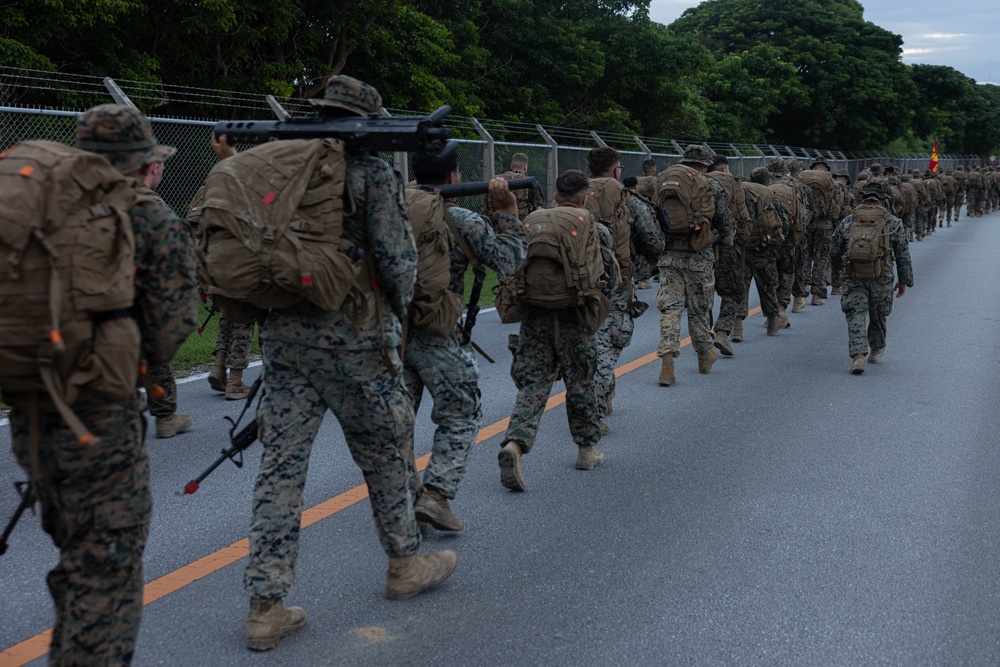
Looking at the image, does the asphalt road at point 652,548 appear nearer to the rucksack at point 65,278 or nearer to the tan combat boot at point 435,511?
the tan combat boot at point 435,511

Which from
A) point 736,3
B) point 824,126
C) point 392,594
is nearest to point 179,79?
point 392,594

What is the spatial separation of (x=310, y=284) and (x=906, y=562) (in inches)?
117

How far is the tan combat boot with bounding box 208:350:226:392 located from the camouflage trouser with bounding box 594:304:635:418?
2.84 meters

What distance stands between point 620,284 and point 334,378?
367 cm

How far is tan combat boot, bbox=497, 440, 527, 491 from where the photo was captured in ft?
19.0

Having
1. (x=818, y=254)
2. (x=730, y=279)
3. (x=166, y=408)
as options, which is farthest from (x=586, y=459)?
(x=818, y=254)

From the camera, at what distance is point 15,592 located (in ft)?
14.3

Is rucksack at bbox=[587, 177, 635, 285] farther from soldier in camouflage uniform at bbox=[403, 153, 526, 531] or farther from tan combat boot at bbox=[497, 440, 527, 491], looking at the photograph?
soldier in camouflage uniform at bbox=[403, 153, 526, 531]

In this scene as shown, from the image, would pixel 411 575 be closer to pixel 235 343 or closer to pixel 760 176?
pixel 235 343

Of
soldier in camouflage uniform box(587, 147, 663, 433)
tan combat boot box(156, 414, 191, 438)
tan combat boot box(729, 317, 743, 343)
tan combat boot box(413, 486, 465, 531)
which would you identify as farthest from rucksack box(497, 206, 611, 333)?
tan combat boot box(729, 317, 743, 343)

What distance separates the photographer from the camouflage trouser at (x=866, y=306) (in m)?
9.73

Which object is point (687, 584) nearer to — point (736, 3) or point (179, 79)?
point (179, 79)

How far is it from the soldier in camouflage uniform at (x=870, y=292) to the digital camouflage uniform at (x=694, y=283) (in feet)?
4.56

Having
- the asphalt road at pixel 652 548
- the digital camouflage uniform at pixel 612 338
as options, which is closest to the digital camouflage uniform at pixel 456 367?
the asphalt road at pixel 652 548
